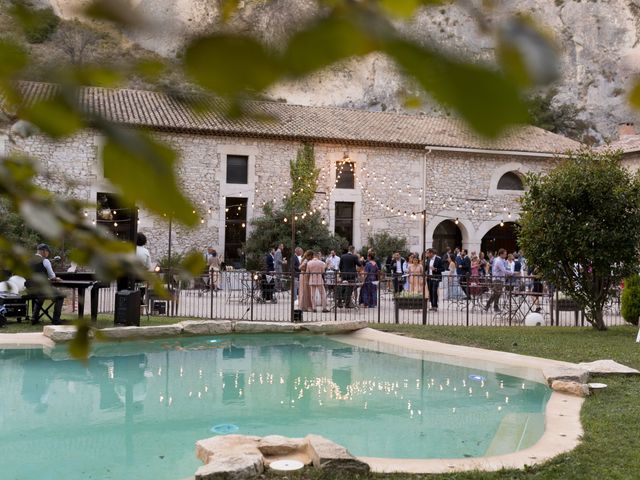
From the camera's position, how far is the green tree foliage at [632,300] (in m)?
12.3

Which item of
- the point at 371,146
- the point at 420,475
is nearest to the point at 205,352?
the point at 420,475

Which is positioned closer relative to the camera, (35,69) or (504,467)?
(35,69)

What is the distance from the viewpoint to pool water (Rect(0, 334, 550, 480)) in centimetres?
509

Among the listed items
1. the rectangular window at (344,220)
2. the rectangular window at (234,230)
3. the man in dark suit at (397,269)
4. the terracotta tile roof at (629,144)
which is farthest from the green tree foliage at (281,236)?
the terracotta tile roof at (629,144)

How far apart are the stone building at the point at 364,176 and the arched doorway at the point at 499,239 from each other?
39 mm

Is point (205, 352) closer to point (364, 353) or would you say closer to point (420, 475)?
point (364, 353)

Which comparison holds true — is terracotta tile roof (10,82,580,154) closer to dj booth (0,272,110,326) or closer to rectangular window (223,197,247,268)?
rectangular window (223,197,247,268)

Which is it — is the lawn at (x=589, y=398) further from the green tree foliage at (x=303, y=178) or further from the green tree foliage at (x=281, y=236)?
the green tree foliage at (x=303, y=178)

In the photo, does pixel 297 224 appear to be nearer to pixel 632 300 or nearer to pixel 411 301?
pixel 411 301

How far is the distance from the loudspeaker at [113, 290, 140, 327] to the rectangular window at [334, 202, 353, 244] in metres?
13.7

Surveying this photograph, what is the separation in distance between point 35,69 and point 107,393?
698cm

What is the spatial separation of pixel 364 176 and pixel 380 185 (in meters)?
0.69

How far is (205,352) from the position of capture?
30.8 ft

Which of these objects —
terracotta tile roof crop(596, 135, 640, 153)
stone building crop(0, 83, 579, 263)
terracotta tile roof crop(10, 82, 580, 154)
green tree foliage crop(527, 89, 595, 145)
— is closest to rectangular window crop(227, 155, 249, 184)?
stone building crop(0, 83, 579, 263)
